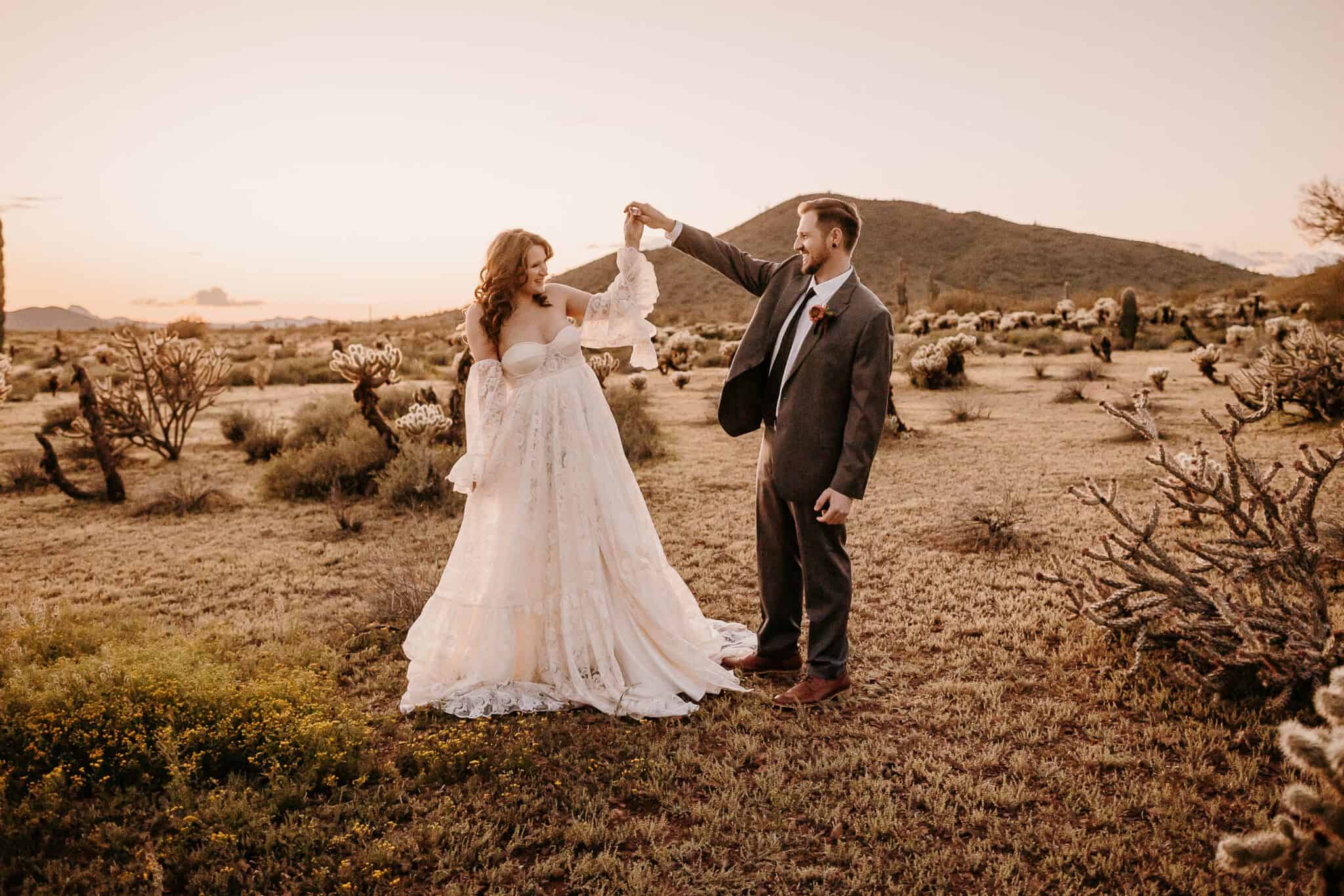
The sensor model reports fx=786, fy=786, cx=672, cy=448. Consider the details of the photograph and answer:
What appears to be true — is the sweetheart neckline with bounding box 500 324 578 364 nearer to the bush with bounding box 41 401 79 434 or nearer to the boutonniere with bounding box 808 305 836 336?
the boutonniere with bounding box 808 305 836 336

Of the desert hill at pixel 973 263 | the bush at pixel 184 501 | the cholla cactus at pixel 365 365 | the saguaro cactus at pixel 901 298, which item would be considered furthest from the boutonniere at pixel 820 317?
the desert hill at pixel 973 263

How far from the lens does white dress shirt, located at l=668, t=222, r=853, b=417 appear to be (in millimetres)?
4078

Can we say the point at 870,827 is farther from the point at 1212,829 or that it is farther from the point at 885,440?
the point at 885,440

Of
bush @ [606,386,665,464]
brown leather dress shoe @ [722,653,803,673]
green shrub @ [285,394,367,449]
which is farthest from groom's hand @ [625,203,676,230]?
green shrub @ [285,394,367,449]

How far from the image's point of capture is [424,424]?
10.1m

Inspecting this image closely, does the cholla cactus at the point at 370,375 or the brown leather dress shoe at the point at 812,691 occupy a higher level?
the cholla cactus at the point at 370,375

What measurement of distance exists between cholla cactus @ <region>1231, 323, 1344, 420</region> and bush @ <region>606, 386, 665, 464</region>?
24.8 feet

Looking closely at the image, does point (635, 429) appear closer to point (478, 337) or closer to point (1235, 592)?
point (478, 337)

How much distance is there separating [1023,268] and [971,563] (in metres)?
70.2

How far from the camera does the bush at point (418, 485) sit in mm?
8828

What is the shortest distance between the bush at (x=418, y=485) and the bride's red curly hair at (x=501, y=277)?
4753 mm

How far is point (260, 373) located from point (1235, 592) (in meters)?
22.7

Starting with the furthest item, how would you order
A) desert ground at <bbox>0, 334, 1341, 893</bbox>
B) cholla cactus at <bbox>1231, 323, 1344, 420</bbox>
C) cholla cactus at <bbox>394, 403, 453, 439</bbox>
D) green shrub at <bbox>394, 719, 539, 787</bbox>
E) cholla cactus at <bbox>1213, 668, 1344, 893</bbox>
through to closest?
1. cholla cactus at <bbox>394, 403, 453, 439</bbox>
2. cholla cactus at <bbox>1231, 323, 1344, 420</bbox>
3. green shrub at <bbox>394, 719, 539, 787</bbox>
4. desert ground at <bbox>0, 334, 1341, 893</bbox>
5. cholla cactus at <bbox>1213, 668, 1344, 893</bbox>

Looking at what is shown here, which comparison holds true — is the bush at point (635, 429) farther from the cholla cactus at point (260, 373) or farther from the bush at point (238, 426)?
the cholla cactus at point (260, 373)
